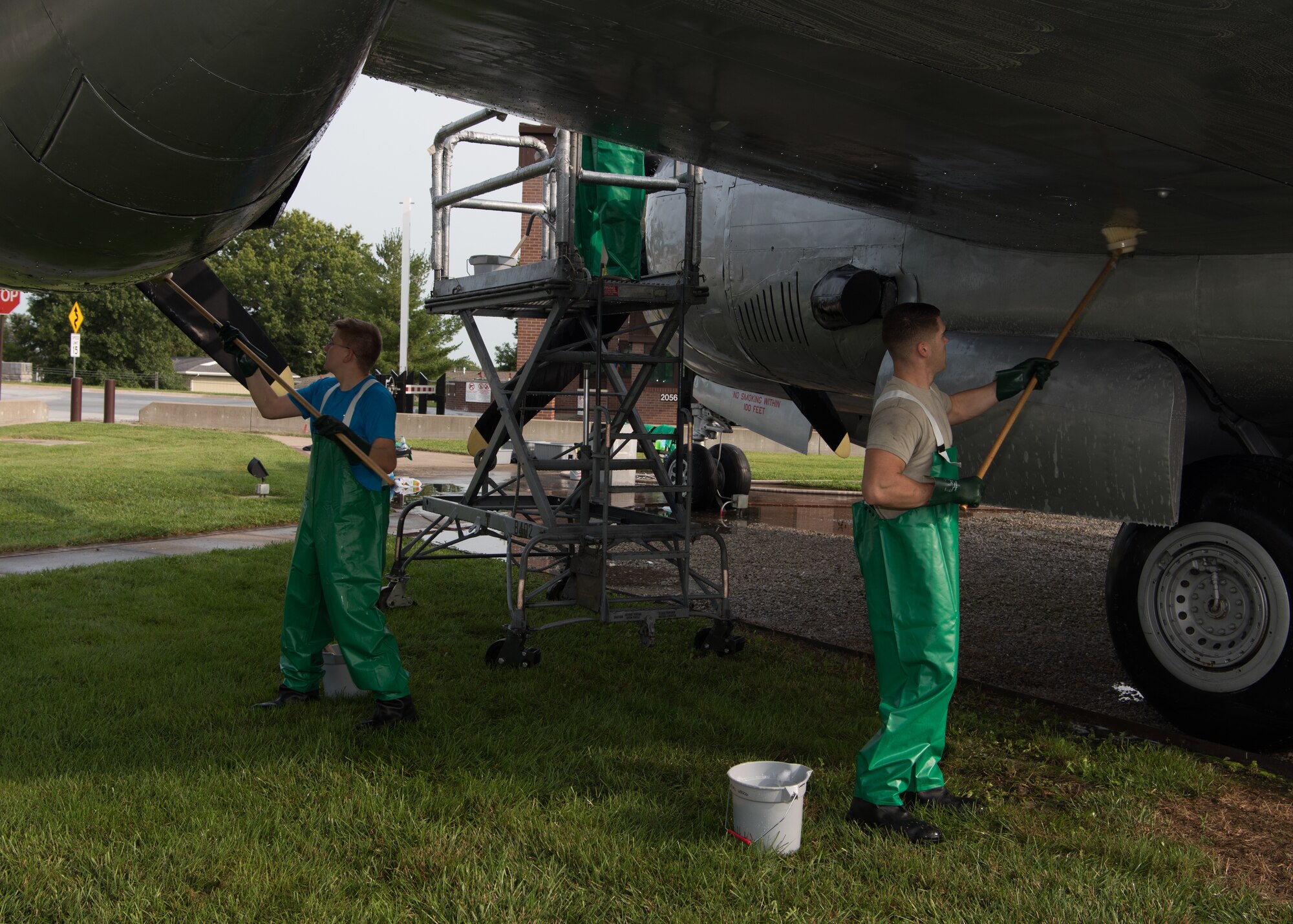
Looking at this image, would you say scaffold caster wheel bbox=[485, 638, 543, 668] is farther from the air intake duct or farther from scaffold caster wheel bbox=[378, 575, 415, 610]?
the air intake duct

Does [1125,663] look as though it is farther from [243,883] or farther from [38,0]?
[38,0]

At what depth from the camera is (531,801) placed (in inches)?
146

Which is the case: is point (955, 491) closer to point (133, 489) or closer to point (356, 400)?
point (356, 400)

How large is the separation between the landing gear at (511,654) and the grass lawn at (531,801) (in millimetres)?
124

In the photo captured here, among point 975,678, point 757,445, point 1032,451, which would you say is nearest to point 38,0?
point 1032,451

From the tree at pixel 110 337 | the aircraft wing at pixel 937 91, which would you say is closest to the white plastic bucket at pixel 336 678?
the aircraft wing at pixel 937 91

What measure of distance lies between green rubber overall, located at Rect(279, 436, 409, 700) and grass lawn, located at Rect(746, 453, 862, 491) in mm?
10189

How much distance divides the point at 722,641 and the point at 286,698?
7.96 feet

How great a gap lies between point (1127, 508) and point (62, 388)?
183 feet

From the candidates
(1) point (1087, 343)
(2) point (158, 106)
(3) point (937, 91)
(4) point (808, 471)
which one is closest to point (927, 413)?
(3) point (937, 91)

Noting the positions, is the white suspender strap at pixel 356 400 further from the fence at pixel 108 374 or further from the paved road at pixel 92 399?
the fence at pixel 108 374

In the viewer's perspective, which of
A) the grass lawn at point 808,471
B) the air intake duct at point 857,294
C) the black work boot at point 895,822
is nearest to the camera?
the black work boot at point 895,822

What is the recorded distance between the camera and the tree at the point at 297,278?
7125 centimetres

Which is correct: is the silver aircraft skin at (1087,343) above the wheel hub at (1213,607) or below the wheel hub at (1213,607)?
above
